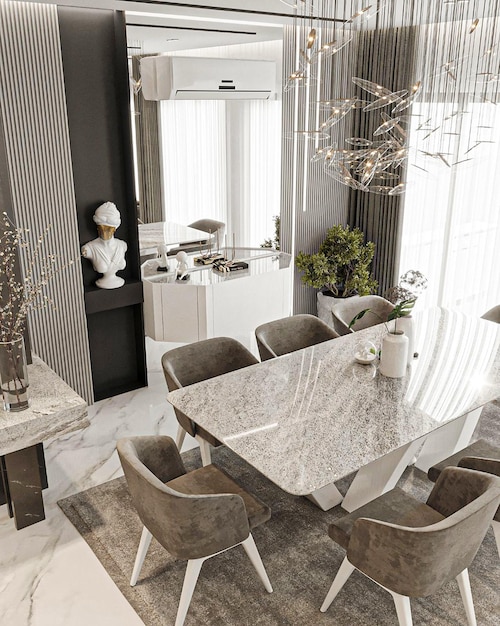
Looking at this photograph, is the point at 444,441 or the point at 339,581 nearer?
the point at 339,581

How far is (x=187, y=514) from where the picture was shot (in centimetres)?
250

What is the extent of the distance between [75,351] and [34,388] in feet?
3.87

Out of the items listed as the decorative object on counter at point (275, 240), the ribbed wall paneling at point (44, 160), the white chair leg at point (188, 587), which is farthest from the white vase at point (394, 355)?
the decorative object on counter at point (275, 240)

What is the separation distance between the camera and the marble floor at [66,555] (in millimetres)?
2938

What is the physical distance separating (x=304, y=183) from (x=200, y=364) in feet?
9.03

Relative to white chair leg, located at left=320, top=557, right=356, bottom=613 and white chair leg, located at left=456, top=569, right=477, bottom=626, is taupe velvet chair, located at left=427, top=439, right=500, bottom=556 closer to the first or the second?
white chair leg, located at left=456, top=569, right=477, bottom=626

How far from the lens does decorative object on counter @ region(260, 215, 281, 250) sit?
5891 mm

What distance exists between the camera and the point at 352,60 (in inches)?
230

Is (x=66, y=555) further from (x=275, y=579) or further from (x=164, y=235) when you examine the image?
(x=164, y=235)

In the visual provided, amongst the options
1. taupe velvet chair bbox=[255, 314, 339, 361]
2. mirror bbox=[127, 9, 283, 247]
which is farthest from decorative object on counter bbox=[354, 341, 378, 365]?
mirror bbox=[127, 9, 283, 247]

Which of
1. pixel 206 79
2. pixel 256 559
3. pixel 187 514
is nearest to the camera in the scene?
pixel 187 514

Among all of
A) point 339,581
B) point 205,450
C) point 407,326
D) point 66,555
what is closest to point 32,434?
point 66,555

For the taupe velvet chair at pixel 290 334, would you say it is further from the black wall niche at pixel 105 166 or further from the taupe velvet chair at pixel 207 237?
the taupe velvet chair at pixel 207 237

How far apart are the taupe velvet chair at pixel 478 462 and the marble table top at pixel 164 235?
118 inches
